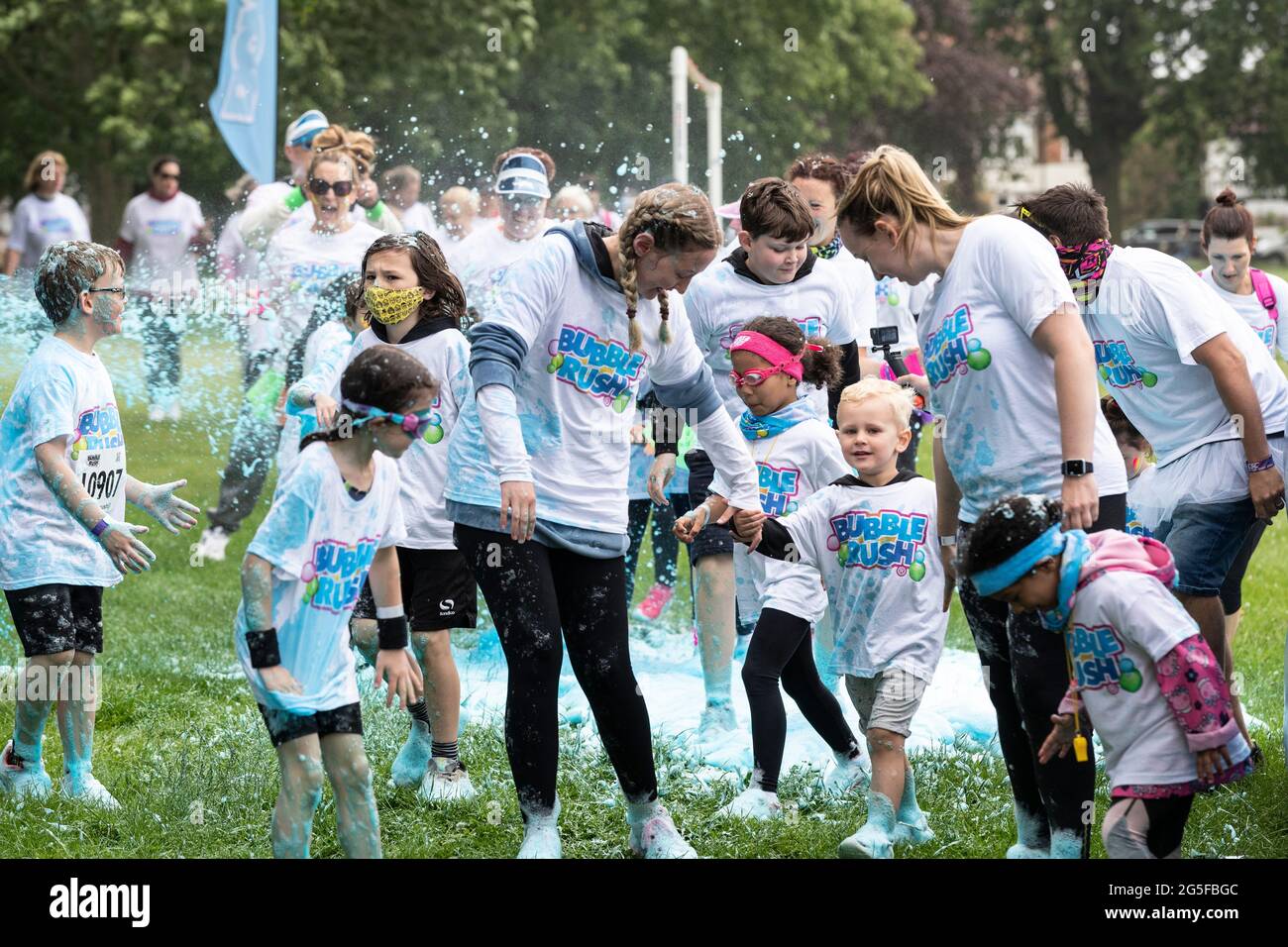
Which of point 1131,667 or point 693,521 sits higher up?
point 693,521

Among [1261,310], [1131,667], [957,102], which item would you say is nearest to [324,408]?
[1131,667]

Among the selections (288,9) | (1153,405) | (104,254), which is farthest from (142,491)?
(288,9)

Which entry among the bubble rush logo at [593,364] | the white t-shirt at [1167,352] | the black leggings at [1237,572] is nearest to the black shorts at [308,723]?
the bubble rush logo at [593,364]

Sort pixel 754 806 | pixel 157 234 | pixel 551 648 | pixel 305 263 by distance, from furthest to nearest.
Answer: pixel 157 234, pixel 305 263, pixel 754 806, pixel 551 648

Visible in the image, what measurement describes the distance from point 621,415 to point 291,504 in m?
1.13

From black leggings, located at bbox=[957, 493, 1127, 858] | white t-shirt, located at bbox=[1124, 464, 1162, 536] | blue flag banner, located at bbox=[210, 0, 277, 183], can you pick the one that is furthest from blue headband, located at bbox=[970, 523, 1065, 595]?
blue flag banner, located at bbox=[210, 0, 277, 183]

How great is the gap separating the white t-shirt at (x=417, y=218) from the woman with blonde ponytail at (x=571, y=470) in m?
7.11

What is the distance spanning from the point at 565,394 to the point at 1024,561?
1422mm

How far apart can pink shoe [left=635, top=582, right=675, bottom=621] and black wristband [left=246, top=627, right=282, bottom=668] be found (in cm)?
450

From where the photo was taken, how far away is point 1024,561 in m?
3.85

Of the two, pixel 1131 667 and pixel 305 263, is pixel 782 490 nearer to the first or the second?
pixel 1131 667

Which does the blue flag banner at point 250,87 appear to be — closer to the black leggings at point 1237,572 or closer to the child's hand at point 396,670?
the black leggings at point 1237,572

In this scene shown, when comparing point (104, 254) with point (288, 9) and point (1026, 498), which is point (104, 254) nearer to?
point (1026, 498)

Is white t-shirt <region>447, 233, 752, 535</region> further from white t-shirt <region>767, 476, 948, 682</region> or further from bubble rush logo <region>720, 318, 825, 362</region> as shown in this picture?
bubble rush logo <region>720, 318, 825, 362</region>
